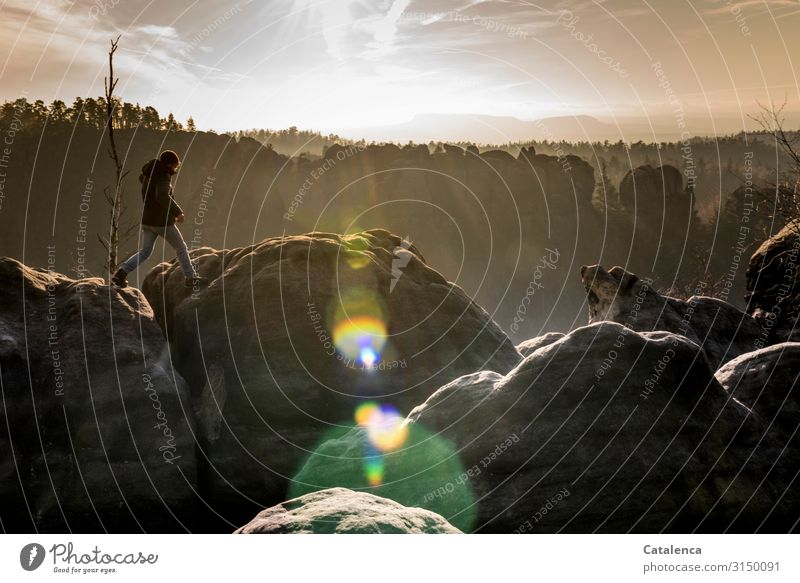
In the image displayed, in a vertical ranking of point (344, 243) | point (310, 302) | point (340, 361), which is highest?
point (344, 243)

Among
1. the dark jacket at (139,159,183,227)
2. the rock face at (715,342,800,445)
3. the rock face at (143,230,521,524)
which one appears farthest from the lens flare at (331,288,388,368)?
the rock face at (715,342,800,445)

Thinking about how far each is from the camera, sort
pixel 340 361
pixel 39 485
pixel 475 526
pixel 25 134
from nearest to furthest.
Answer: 1. pixel 475 526
2. pixel 39 485
3. pixel 340 361
4. pixel 25 134

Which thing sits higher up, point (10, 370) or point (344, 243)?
point (344, 243)

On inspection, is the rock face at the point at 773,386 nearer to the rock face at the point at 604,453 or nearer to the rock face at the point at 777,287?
the rock face at the point at 604,453

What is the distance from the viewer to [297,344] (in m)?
19.8

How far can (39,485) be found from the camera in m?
14.8

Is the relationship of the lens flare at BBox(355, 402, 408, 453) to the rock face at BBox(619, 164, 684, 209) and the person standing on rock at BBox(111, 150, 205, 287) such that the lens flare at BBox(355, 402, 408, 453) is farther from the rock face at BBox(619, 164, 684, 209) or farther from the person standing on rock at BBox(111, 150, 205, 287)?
the rock face at BBox(619, 164, 684, 209)

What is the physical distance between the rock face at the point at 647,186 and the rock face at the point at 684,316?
121 meters

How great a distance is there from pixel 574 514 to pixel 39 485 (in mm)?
10185

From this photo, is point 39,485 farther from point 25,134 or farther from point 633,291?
point 25,134

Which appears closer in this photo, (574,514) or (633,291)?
(574,514)

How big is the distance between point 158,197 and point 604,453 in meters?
10.6

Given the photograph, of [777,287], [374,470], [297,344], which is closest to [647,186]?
[777,287]

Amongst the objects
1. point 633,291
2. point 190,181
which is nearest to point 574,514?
point 633,291
